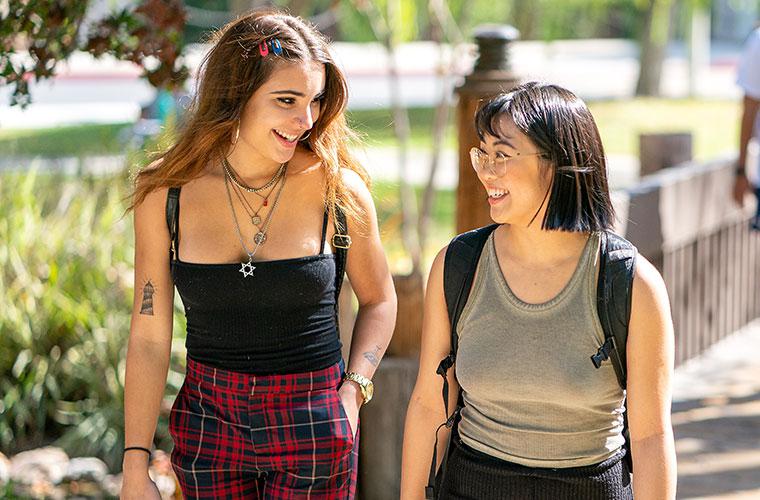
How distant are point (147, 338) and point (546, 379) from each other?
1.04m

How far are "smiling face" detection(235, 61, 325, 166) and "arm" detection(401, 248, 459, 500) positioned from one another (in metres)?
0.46

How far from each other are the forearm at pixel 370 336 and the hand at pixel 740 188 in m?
3.90

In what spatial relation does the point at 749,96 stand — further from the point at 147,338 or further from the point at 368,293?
the point at 147,338

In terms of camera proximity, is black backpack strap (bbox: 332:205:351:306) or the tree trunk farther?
the tree trunk

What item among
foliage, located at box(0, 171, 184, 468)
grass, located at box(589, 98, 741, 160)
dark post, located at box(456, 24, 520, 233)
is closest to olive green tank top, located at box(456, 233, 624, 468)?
dark post, located at box(456, 24, 520, 233)

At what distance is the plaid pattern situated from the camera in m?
2.87

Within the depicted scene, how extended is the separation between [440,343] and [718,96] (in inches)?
923

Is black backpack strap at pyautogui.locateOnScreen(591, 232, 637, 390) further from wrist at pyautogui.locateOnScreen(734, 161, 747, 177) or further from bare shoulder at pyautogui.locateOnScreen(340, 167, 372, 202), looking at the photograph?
wrist at pyautogui.locateOnScreen(734, 161, 747, 177)

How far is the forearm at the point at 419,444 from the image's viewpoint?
2758mm

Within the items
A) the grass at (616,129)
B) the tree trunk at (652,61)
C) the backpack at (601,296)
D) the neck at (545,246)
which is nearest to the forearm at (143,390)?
the backpack at (601,296)

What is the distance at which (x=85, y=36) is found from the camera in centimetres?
393

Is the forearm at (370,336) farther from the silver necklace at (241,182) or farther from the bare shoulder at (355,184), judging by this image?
the silver necklace at (241,182)

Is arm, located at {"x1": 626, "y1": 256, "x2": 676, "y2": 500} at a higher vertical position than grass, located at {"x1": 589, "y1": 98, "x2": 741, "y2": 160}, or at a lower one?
higher

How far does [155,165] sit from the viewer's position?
304 centimetres
